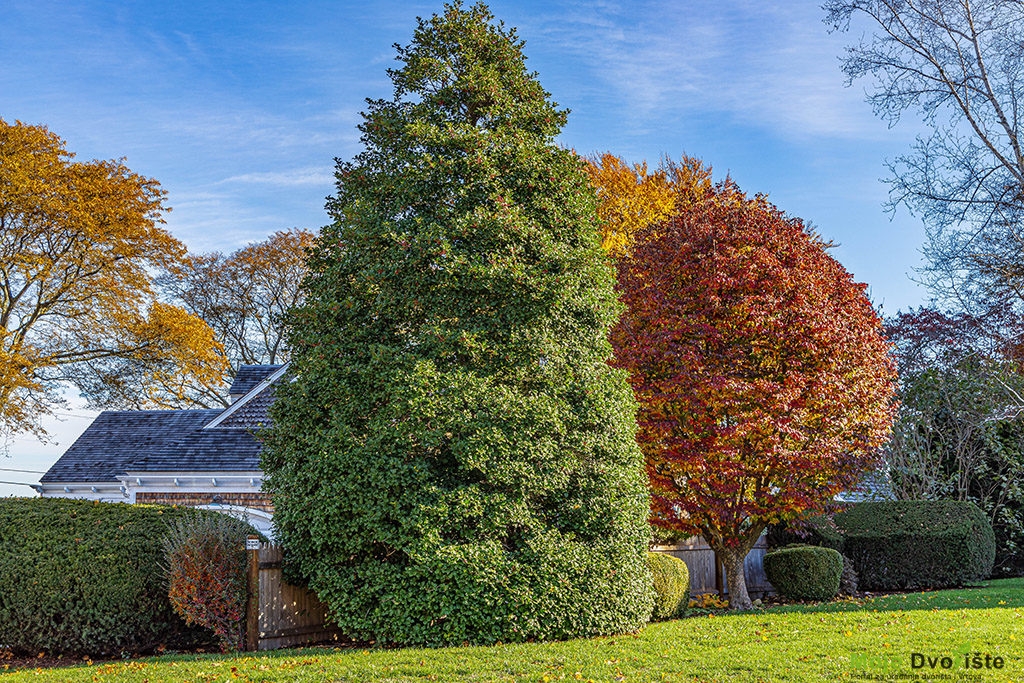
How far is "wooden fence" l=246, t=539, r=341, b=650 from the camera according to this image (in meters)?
10.8

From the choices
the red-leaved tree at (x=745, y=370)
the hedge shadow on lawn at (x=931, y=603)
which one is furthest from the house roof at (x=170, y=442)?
the hedge shadow on lawn at (x=931, y=603)

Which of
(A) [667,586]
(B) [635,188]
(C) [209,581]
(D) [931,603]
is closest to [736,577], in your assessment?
(A) [667,586]

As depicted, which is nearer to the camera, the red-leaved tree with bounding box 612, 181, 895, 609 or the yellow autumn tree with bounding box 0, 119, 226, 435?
the red-leaved tree with bounding box 612, 181, 895, 609

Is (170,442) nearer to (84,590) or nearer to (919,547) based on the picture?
(84,590)

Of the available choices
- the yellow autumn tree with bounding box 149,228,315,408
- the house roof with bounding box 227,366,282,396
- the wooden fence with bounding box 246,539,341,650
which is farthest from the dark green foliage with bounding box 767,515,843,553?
the yellow autumn tree with bounding box 149,228,315,408

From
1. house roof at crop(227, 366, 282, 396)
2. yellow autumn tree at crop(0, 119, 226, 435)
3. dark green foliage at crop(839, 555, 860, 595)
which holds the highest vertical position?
yellow autumn tree at crop(0, 119, 226, 435)

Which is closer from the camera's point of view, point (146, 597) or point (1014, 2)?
point (146, 597)

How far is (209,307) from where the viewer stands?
113 feet

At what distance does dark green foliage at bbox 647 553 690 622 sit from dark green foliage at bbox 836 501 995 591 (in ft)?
23.8

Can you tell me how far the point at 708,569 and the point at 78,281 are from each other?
20.8m

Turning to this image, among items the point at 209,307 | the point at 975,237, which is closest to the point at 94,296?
the point at 209,307

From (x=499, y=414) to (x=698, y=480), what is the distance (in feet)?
16.1

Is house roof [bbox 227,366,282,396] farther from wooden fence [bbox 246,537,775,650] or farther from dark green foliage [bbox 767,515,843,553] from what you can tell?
dark green foliage [bbox 767,515,843,553]

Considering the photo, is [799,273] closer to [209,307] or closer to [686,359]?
[686,359]
